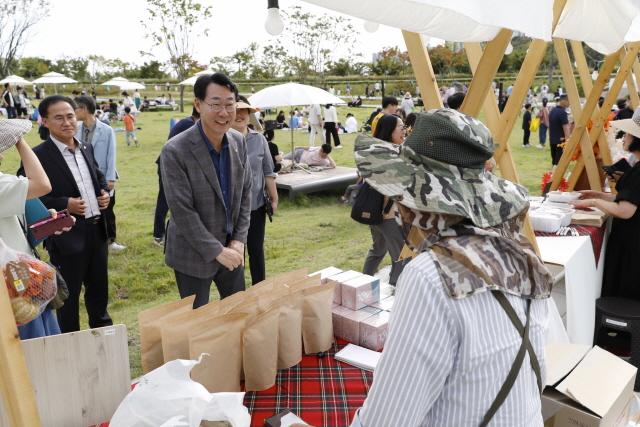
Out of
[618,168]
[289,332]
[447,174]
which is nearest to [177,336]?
[289,332]

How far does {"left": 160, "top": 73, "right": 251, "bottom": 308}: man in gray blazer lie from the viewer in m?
2.42

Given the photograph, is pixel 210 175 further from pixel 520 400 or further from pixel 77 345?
pixel 520 400

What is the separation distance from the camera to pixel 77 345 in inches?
52.1

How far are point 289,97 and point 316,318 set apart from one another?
6555 millimetres

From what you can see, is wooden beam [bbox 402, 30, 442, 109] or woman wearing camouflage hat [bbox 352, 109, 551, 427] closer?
woman wearing camouflage hat [bbox 352, 109, 551, 427]

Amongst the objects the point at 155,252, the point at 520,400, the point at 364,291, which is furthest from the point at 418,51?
the point at 155,252

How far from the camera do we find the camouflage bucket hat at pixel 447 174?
1.03m

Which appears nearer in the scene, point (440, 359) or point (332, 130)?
point (440, 359)

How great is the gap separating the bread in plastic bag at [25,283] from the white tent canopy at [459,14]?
4.18 ft

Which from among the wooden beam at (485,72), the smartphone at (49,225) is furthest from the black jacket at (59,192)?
the wooden beam at (485,72)

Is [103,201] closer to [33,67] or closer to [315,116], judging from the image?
[315,116]

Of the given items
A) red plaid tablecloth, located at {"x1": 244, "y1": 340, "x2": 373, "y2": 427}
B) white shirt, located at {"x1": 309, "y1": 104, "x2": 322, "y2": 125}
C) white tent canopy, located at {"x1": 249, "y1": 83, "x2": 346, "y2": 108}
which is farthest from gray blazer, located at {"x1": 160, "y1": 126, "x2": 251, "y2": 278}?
white shirt, located at {"x1": 309, "y1": 104, "x2": 322, "y2": 125}

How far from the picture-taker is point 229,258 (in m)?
2.50

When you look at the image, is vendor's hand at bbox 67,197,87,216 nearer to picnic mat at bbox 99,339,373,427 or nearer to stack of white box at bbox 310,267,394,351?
Result: stack of white box at bbox 310,267,394,351
